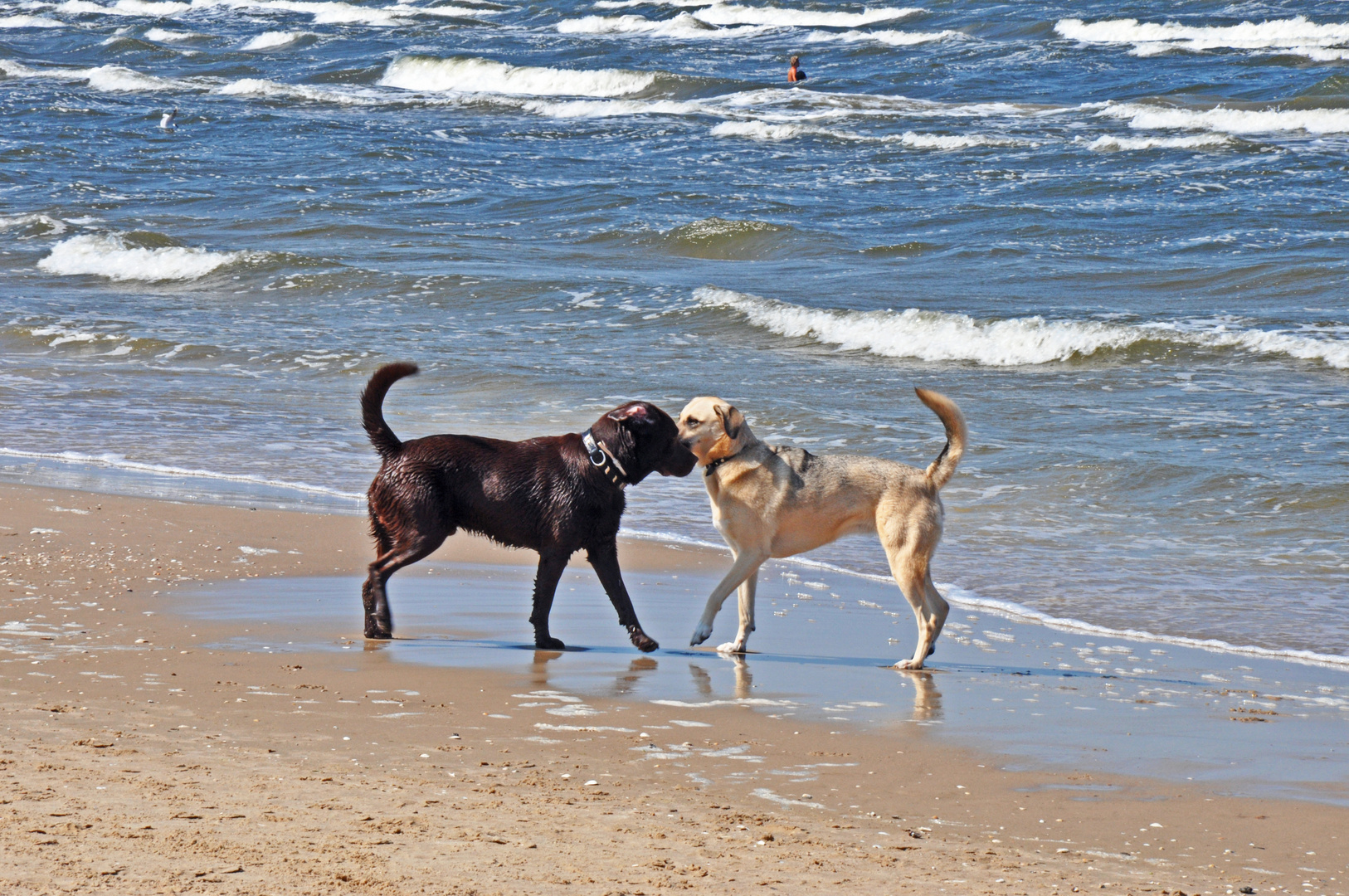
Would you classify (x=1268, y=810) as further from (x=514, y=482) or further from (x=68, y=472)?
(x=68, y=472)

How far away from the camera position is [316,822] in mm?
3480

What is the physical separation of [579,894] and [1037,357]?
37.6 feet

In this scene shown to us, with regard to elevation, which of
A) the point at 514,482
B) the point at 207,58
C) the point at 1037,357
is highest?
the point at 207,58

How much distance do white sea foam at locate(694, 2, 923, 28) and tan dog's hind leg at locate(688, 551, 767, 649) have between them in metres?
41.2

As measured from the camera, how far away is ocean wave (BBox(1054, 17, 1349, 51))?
36.1 meters

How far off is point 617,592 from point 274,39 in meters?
46.8

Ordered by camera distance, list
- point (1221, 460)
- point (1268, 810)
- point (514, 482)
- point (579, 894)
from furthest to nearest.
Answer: point (1221, 460), point (514, 482), point (1268, 810), point (579, 894)

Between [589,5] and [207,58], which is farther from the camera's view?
[589,5]

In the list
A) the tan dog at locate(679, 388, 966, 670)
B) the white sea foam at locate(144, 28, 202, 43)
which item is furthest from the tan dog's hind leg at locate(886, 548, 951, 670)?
the white sea foam at locate(144, 28, 202, 43)

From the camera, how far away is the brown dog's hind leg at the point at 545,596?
5.81m

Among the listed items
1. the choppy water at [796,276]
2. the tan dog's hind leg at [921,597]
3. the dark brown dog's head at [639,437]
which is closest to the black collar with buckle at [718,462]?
the dark brown dog's head at [639,437]

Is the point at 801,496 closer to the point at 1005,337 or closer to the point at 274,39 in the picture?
the point at 1005,337

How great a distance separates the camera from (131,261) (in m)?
19.8

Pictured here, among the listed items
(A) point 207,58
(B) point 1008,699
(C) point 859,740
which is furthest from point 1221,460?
(A) point 207,58
